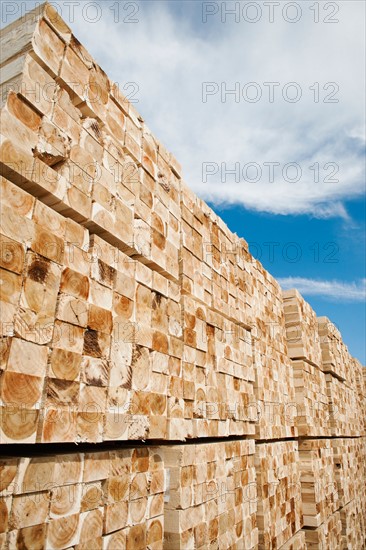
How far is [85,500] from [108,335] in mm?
647

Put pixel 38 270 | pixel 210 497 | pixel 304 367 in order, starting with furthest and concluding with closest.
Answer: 1. pixel 304 367
2. pixel 210 497
3. pixel 38 270

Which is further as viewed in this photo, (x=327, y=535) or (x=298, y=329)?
(x=298, y=329)

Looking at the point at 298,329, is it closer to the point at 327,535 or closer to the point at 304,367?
the point at 304,367

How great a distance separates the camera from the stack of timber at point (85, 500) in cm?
129

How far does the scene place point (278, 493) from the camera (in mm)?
3812

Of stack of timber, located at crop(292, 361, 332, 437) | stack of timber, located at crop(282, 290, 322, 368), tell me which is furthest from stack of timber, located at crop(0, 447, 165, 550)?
stack of timber, located at crop(282, 290, 322, 368)

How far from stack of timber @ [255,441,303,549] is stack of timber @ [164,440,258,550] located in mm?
321

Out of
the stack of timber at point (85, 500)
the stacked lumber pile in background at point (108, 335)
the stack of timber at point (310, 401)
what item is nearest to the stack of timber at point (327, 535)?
the stack of timber at point (310, 401)

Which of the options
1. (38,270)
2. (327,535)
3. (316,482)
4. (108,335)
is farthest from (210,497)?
(327,535)

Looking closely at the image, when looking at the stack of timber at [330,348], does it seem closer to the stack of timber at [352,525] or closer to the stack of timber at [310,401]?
the stack of timber at [310,401]

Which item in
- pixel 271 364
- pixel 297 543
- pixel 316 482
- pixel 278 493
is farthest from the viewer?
pixel 316 482

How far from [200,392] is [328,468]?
4184 millimetres

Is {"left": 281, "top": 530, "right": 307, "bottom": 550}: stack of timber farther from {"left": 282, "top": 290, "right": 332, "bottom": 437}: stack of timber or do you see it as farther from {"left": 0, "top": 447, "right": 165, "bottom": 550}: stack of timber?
{"left": 0, "top": 447, "right": 165, "bottom": 550}: stack of timber

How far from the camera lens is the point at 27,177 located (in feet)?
4.99
